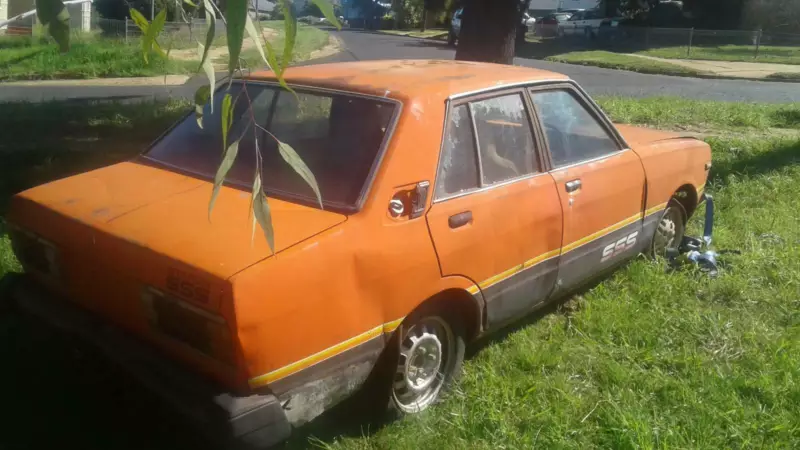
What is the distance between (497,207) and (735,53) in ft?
94.4

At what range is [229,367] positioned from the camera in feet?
8.90

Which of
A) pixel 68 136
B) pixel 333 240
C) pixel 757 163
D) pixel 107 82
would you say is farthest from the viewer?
pixel 107 82

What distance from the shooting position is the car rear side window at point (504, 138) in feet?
12.3

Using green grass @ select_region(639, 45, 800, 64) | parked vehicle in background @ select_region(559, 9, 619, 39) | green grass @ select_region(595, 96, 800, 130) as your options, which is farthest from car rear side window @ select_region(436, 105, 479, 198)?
parked vehicle in background @ select_region(559, 9, 619, 39)

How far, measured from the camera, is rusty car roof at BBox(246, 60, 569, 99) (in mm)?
3602

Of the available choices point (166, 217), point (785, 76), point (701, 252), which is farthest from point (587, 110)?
point (785, 76)

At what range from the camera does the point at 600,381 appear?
3.93 meters

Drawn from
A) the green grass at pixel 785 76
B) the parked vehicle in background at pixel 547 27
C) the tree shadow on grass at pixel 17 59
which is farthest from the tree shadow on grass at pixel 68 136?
the parked vehicle in background at pixel 547 27

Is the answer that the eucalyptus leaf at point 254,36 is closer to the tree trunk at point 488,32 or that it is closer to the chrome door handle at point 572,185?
the chrome door handle at point 572,185

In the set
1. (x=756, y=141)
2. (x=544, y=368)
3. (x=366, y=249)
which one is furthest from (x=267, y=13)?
(x=756, y=141)

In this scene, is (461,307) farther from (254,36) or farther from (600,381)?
(254,36)

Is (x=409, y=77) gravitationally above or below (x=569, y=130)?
above

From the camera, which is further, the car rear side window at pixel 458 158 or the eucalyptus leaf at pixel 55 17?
the car rear side window at pixel 458 158

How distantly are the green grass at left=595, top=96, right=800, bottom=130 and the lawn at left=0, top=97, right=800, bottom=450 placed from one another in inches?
206
